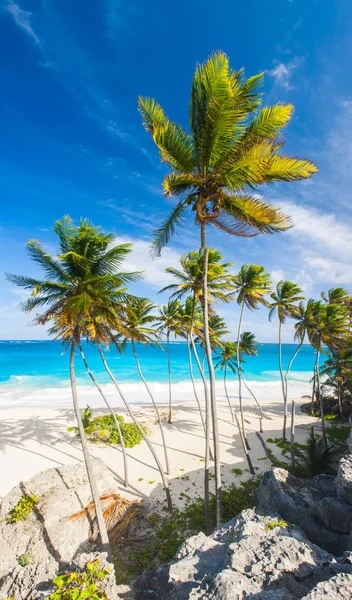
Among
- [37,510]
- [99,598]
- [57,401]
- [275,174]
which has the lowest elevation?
[57,401]

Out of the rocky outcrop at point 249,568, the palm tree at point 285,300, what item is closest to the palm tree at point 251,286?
the palm tree at point 285,300

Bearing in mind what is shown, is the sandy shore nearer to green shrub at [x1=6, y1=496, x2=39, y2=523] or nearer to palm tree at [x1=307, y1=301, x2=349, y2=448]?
green shrub at [x1=6, y1=496, x2=39, y2=523]

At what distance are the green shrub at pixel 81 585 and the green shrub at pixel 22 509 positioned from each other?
4886 millimetres

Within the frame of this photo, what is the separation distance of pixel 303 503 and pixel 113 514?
6.40 meters

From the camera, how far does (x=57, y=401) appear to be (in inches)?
1251

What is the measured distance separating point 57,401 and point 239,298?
1088 inches

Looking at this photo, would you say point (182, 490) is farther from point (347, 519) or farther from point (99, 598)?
Answer: point (99, 598)

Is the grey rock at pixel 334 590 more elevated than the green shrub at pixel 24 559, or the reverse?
the grey rock at pixel 334 590

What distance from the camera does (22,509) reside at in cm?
806

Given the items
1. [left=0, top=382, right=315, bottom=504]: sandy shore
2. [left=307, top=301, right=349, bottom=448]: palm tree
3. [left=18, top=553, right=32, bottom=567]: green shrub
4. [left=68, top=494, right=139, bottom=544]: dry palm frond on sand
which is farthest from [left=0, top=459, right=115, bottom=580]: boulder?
[left=307, top=301, right=349, bottom=448]: palm tree

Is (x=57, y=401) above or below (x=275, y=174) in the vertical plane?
below

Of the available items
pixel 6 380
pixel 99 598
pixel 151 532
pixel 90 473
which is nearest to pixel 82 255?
pixel 90 473

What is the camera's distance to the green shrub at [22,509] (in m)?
7.89

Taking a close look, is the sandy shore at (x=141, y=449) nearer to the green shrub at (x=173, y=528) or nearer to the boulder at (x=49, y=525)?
the green shrub at (x=173, y=528)
